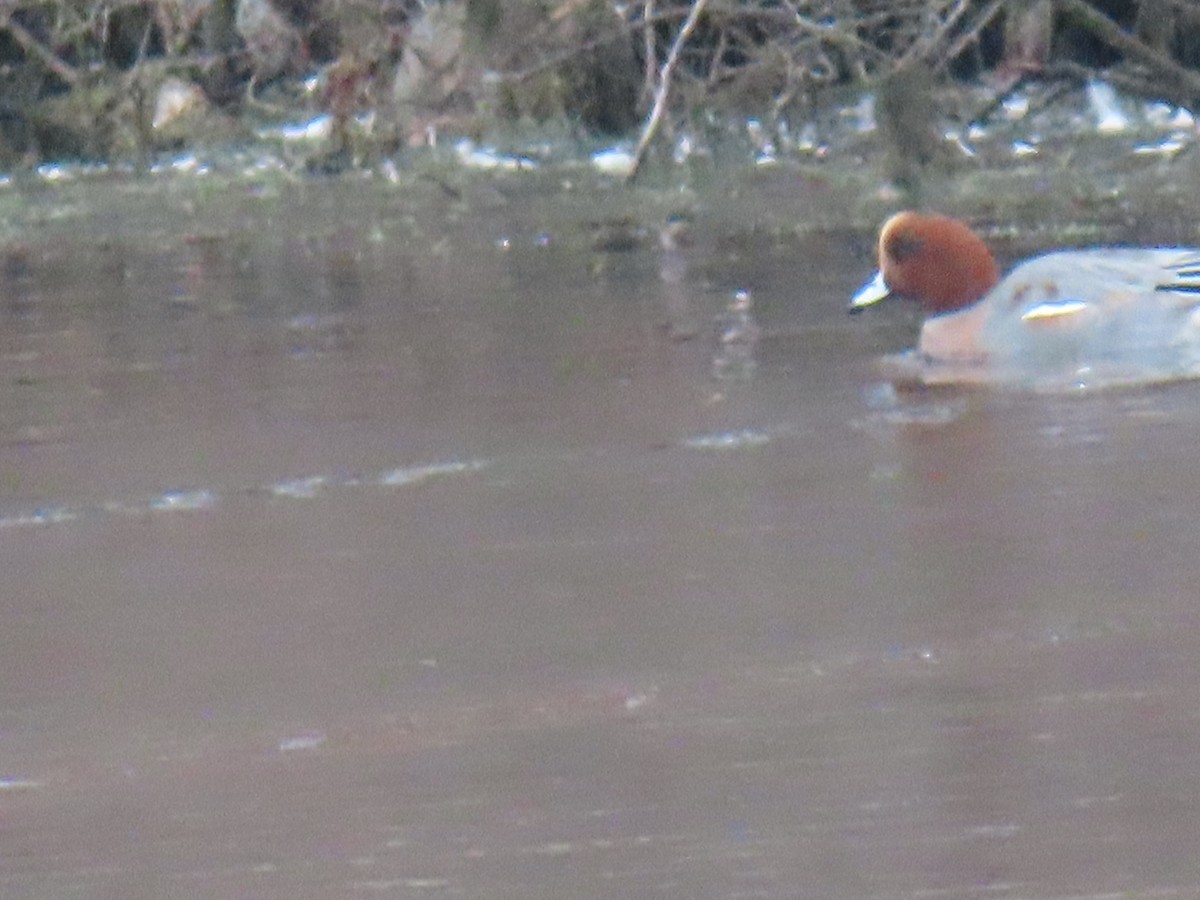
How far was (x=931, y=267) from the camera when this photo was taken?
23.6ft

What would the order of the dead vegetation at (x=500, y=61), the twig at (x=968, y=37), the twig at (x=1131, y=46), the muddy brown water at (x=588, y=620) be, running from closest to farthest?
the muddy brown water at (x=588, y=620) → the twig at (x=968, y=37) → the twig at (x=1131, y=46) → the dead vegetation at (x=500, y=61)

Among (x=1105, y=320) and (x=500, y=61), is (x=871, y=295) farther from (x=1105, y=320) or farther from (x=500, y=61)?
(x=500, y=61)

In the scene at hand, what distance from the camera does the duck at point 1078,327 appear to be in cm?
638

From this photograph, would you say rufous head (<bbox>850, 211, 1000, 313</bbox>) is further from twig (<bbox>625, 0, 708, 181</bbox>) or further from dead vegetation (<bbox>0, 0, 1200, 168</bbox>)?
twig (<bbox>625, 0, 708, 181</bbox>)

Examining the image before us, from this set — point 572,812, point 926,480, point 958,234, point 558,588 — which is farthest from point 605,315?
point 572,812

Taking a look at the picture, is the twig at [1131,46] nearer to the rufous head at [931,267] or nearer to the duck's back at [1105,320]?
the rufous head at [931,267]

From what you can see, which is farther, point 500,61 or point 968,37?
point 500,61

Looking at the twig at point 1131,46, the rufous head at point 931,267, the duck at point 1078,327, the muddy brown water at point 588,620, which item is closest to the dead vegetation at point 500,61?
the twig at point 1131,46

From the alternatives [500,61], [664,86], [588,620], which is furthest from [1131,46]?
[588,620]

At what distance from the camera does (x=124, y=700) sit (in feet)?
13.0

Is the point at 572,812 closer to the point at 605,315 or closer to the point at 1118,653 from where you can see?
the point at 1118,653

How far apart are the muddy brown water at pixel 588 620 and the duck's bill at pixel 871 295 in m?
Answer: 0.06

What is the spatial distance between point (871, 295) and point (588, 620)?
306 cm

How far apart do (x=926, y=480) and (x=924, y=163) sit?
510 centimetres
